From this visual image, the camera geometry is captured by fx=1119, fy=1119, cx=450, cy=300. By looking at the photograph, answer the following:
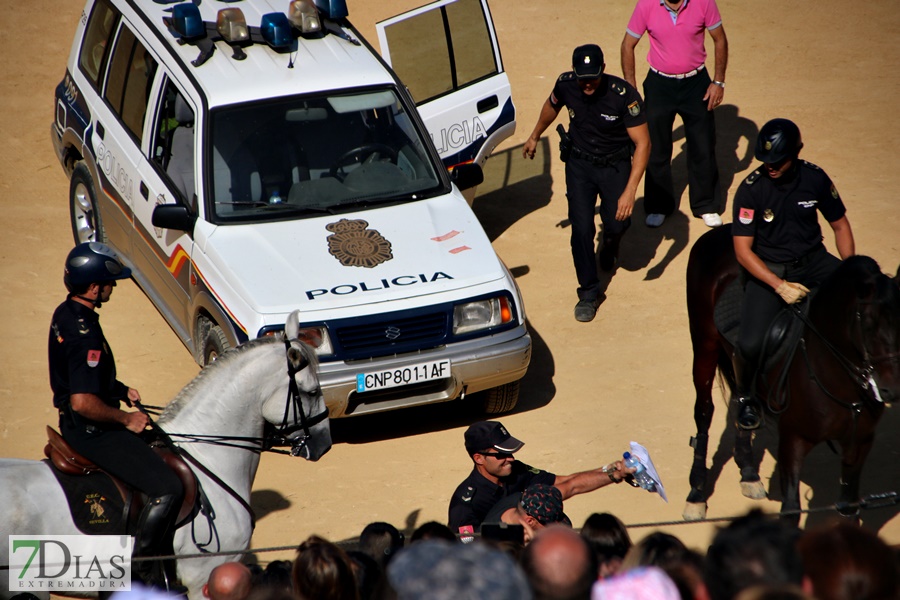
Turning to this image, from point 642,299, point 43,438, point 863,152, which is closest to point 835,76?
point 863,152

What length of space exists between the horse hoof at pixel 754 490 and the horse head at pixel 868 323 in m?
1.60

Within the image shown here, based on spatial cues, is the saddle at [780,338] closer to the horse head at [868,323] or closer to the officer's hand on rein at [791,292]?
the officer's hand on rein at [791,292]

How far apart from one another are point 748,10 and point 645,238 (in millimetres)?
5811

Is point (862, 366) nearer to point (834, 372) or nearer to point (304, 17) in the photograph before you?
point (834, 372)

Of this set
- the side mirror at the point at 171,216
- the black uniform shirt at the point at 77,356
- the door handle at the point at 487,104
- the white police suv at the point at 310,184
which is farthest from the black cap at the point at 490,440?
the door handle at the point at 487,104

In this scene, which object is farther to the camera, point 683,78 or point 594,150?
point 683,78

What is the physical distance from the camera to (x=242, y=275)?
308 inches

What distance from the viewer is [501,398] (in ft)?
27.8

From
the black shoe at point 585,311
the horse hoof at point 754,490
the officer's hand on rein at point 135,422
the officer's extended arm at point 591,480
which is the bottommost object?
the black shoe at point 585,311

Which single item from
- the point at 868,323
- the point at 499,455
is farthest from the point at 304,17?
the point at 868,323

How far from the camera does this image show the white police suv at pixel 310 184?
7.77m

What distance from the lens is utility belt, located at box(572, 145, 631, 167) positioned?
9773mm

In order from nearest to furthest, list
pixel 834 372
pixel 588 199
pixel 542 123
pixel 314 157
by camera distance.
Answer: pixel 834 372
pixel 314 157
pixel 588 199
pixel 542 123

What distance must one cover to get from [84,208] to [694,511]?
620 cm
